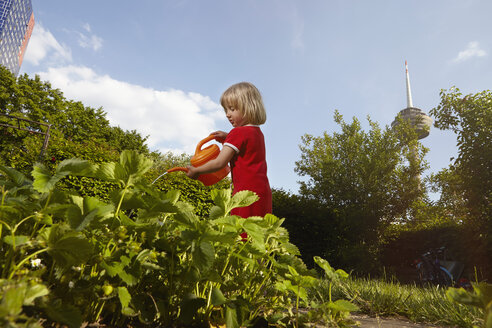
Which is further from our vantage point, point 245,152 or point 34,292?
point 245,152

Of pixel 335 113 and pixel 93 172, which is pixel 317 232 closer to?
pixel 335 113

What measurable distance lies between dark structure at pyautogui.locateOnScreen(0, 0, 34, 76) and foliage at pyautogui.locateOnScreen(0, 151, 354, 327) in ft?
333

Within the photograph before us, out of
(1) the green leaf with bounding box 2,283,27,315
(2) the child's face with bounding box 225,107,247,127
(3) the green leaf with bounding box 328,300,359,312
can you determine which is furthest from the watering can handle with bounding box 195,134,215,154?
(1) the green leaf with bounding box 2,283,27,315

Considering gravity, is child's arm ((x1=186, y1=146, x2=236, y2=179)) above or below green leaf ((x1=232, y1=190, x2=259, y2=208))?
above

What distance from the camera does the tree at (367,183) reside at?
8.20 metres

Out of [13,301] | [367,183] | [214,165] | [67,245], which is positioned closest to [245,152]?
[214,165]

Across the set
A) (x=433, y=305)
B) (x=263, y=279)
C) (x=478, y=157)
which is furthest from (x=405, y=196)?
(x=263, y=279)

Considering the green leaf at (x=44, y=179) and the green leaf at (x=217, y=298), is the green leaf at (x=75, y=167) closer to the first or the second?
the green leaf at (x=44, y=179)

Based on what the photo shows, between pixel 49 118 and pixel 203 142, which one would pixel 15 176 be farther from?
pixel 49 118

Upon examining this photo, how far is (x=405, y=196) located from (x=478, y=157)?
3644 millimetres

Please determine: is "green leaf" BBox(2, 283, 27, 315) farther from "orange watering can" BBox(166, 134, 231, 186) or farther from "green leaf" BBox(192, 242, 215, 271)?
"orange watering can" BBox(166, 134, 231, 186)

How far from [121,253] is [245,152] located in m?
1.40

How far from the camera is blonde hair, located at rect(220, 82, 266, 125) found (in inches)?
94.0

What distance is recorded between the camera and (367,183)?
9164 millimetres
